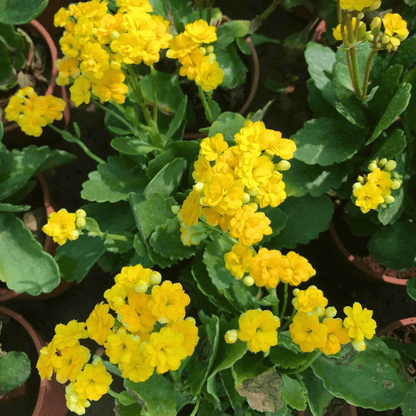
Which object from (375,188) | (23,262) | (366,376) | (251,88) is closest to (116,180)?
(23,262)

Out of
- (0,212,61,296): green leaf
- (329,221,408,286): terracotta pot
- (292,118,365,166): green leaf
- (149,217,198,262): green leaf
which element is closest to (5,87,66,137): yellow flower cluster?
(0,212,61,296): green leaf

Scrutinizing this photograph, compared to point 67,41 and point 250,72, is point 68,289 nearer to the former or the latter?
point 67,41

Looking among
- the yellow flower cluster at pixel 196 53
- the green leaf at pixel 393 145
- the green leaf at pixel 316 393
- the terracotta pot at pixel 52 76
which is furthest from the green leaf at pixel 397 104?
the terracotta pot at pixel 52 76

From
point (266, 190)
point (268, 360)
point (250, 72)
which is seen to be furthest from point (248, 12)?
point (268, 360)

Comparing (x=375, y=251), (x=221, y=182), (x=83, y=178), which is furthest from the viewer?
(x=83, y=178)

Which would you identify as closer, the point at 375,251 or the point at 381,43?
the point at 381,43

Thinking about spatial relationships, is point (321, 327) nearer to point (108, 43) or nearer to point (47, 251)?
point (108, 43)
